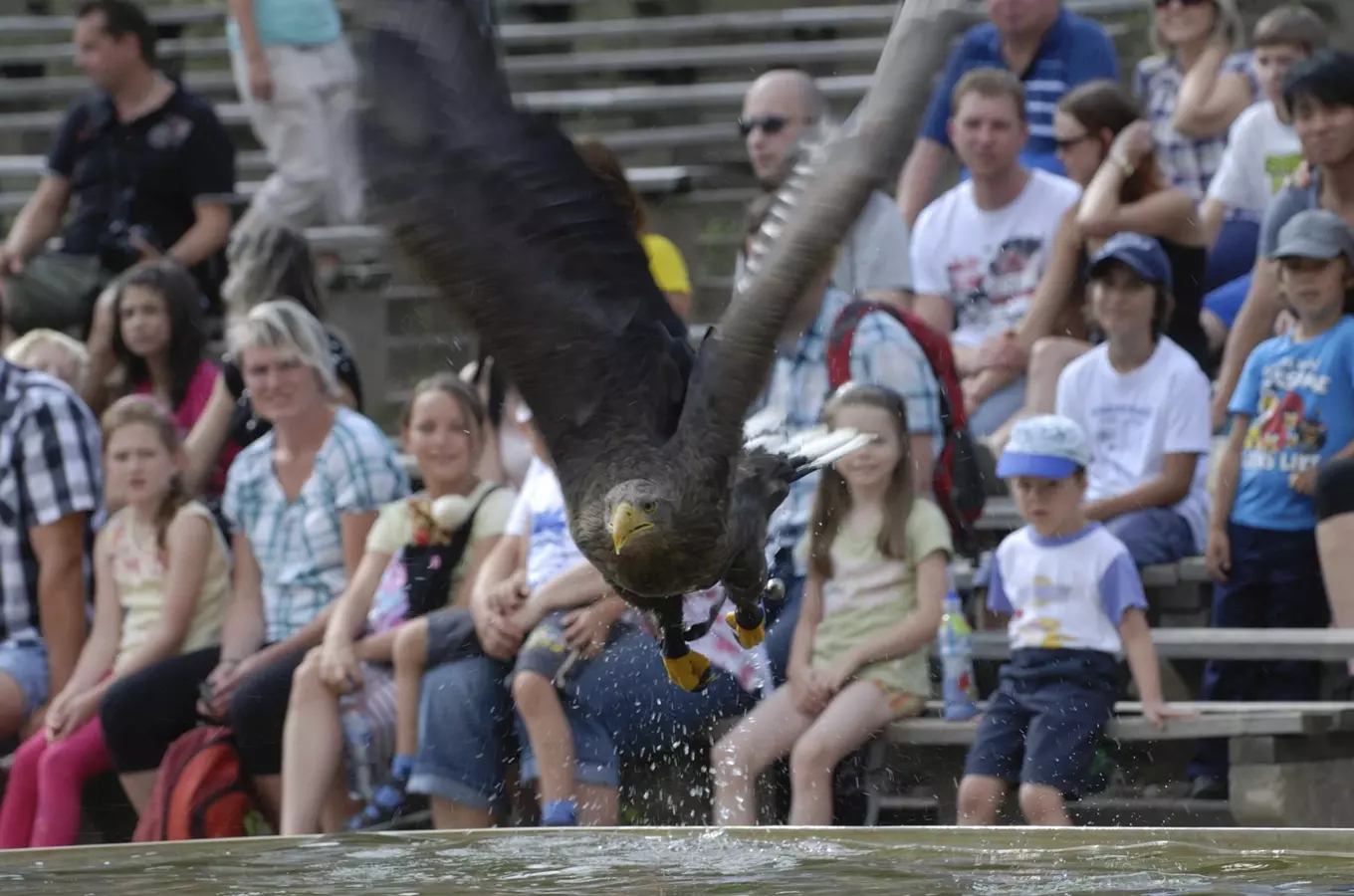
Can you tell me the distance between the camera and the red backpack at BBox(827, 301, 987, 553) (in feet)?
24.9

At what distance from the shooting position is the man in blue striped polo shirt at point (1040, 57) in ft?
30.8

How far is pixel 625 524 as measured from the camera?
18.7 ft

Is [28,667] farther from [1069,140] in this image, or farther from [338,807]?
[1069,140]

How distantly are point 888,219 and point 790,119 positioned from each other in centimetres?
61

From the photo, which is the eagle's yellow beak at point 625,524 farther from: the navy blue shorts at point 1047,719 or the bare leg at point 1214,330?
the bare leg at point 1214,330

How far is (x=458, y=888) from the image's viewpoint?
17.0ft

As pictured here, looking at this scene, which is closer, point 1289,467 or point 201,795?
point 1289,467

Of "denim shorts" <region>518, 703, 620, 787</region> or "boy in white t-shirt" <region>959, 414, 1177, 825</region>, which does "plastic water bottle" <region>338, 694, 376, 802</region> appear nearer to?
"denim shorts" <region>518, 703, 620, 787</region>

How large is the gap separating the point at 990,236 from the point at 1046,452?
185cm

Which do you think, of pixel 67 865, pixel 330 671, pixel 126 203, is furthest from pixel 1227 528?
pixel 126 203

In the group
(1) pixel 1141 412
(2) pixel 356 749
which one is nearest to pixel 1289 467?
(1) pixel 1141 412

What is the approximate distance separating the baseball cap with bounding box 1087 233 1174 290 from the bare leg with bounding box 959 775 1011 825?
78.4 inches

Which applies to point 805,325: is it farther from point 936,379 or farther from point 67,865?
point 67,865

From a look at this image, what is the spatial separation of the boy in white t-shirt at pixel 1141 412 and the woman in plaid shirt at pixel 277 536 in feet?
8.21
